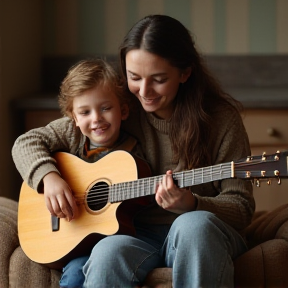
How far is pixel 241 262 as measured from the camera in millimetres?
1749

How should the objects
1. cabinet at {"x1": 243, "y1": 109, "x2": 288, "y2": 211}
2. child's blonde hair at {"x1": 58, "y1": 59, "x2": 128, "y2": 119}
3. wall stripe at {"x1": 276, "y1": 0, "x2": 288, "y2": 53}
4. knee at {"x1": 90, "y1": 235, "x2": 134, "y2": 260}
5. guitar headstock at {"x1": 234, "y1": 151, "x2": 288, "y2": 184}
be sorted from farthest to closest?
wall stripe at {"x1": 276, "y1": 0, "x2": 288, "y2": 53}, cabinet at {"x1": 243, "y1": 109, "x2": 288, "y2": 211}, child's blonde hair at {"x1": 58, "y1": 59, "x2": 128, "y2": 119}, knee at {"x1": 90, "y1": 235, "x2": 134, "y2": 260}, guitar headstock at {"x1": 234, "y1": 151, "x2": 288, "y2": 184}

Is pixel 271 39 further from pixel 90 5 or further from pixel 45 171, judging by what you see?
pixel 45 171

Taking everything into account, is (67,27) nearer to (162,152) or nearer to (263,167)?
(162,152)

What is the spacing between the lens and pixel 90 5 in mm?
3262

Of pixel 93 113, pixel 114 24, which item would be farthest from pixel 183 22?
pixel 93 113

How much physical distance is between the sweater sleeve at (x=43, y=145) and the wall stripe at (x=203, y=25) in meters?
1.29

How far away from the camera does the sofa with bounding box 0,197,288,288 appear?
1743 mm

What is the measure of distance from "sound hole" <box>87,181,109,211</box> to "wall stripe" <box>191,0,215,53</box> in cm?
144

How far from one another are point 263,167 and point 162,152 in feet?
1.38

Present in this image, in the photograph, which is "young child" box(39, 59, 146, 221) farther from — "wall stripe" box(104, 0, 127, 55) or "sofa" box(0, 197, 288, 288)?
"wall stripe" box(104, 0, 127, 55)

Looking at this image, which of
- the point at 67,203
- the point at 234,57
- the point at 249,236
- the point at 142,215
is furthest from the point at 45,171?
the point at 234,57

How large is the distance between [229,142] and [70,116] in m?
0.44

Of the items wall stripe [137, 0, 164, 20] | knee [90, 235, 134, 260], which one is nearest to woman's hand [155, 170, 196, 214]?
knee [90, 235, 134, 260]

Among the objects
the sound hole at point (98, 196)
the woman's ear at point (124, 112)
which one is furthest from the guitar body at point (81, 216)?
the woman's ear at point (124, 112)
